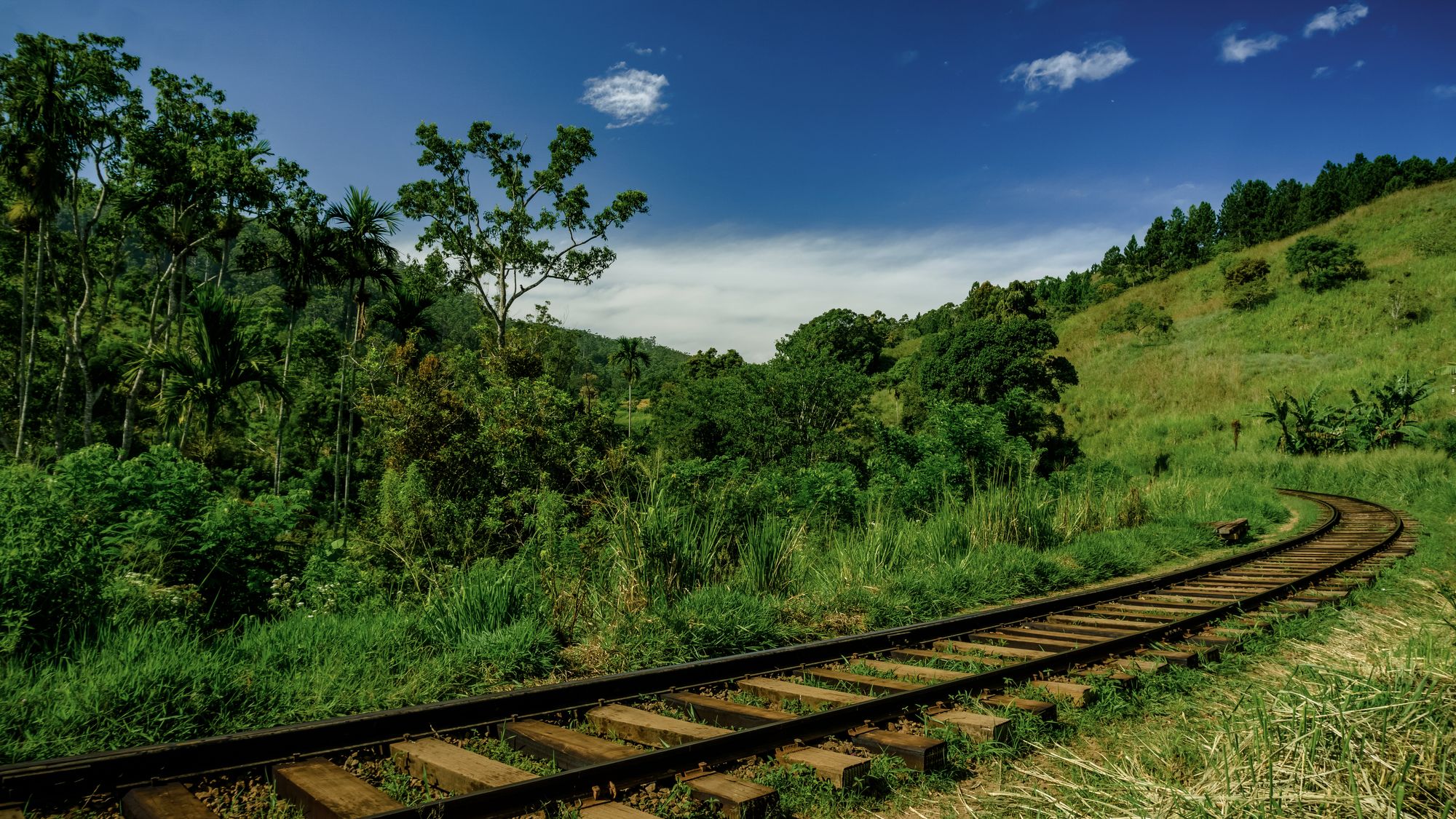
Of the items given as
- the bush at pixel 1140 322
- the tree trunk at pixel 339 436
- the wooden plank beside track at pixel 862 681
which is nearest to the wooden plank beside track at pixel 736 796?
the wooden plank beside track at pixel 862 681

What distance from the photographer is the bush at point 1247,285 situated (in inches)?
1850

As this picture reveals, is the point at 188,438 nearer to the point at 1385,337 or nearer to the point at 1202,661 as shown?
the point at 1202,661

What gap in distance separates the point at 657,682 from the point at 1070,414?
40728 mm

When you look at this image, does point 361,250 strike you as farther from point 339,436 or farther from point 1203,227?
point 1203,227

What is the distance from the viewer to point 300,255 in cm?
3025

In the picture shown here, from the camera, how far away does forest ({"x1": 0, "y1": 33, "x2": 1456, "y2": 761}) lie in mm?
4602

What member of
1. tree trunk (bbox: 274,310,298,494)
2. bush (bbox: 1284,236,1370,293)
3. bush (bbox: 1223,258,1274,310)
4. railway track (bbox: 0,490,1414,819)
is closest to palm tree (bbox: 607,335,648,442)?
tree trunk (bbox: 274,310,298,494)

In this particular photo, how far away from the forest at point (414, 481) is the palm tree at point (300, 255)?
0.14 meters

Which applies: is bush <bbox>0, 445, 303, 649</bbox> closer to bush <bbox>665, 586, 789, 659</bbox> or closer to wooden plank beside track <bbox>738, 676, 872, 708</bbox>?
bush <bbox>665, 586, 789, 659</bbox>

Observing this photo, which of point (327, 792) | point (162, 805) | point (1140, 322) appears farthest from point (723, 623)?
point (1140, 322)

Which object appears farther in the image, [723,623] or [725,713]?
[723,623]

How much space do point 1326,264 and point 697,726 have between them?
5703 centimetres

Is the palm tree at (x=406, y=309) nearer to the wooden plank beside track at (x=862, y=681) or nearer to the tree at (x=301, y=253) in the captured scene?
the tree at (x=301, y=253)

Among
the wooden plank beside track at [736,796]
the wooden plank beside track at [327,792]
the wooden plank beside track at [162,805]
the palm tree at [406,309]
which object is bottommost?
the wooden plank beside track at [736,796]
